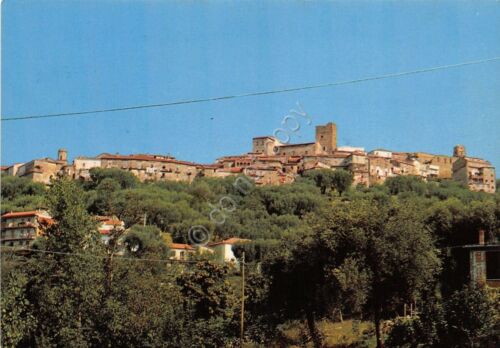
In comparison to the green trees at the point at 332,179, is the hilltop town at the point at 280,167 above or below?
above

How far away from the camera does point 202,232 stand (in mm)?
73188

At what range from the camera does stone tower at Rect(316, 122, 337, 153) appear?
121m

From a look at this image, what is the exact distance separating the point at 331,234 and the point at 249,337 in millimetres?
4297

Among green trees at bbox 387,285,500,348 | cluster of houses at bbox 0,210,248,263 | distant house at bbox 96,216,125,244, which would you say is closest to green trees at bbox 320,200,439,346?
green trees at bbox 387,285,500,348

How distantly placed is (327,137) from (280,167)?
1868 centimetres

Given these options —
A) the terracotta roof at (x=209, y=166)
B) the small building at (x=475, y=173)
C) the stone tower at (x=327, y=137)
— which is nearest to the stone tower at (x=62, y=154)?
the terracotta roof at (x=209, y=166)

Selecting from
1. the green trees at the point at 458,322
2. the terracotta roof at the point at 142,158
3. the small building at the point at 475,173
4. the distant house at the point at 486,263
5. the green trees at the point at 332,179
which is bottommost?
the green trees at the point at 458,322

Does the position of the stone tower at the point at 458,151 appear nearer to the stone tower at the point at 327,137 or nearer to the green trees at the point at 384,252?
the stone tower at the point at 327,137

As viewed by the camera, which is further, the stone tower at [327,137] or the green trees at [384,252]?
the stone tower at [327,137]

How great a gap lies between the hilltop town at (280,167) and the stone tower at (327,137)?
0.34 m

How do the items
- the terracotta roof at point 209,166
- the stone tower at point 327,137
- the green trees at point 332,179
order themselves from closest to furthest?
the green trees at point 332,179 < the terracotta roof at point 209,166 < the stone tower at point 327,137

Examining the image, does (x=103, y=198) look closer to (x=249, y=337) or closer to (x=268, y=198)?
(x=268, y=198)

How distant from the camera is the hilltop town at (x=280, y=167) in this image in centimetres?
10619

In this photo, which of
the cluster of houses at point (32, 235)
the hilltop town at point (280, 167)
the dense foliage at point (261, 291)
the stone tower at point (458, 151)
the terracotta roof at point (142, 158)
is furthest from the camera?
the stone tower at point (458, 151)
